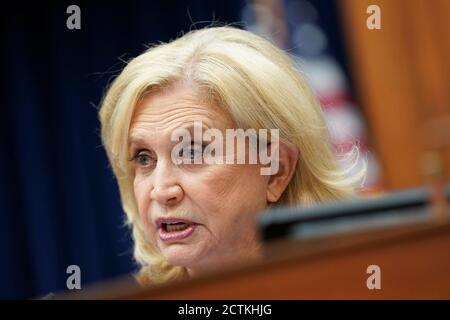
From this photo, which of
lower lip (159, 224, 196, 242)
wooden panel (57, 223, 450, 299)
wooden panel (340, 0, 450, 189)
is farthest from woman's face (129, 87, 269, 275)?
wooden panel (340, 0, 450, 189)

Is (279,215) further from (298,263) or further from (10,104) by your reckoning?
(10,104)

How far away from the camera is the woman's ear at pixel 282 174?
4.24 ft

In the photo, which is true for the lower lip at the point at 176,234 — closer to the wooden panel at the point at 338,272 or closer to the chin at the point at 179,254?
the chin at the point at 179,254

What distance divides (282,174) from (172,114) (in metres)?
0.22

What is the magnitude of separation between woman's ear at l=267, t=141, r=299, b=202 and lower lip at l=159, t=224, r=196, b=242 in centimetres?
16

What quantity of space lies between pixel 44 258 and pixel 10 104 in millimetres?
399

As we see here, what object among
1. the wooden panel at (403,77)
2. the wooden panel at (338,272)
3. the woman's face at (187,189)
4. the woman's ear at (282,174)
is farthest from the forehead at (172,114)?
the wooden panel at (403,77)

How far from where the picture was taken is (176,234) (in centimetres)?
122

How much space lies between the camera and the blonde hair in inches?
47.9

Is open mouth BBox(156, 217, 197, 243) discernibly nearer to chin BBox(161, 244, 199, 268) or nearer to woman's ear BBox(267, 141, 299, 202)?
chin BBox(161, 244, 199, 268)

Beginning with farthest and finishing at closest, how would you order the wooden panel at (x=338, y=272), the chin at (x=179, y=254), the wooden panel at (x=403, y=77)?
1. the wooden panel at (x=403, y=77)
2. the chin at (x=179, y=254)
3. the wooden panel at (x=338, y=272)

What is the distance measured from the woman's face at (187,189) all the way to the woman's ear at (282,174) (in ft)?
0.09

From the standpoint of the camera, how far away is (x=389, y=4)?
228cm
